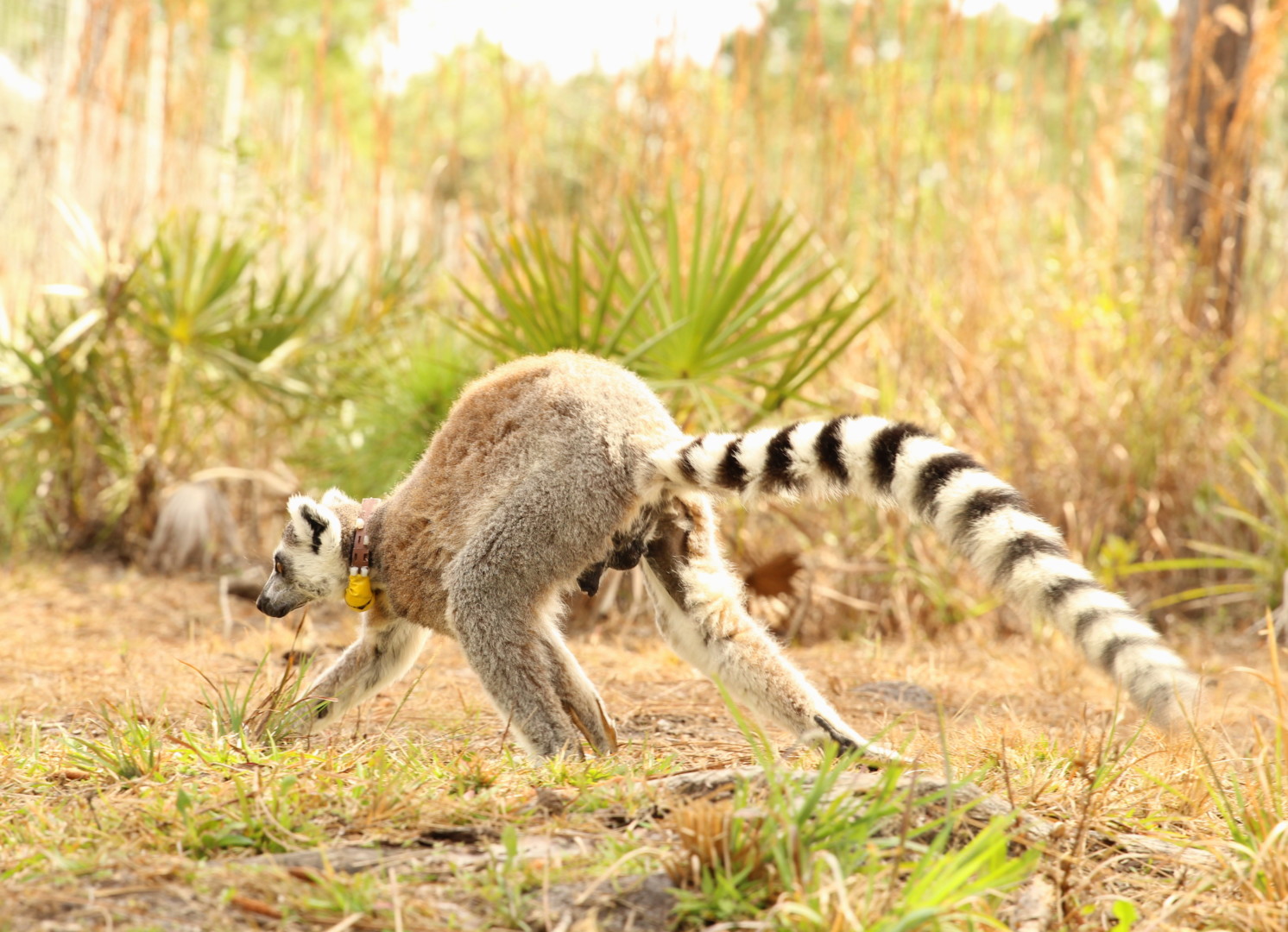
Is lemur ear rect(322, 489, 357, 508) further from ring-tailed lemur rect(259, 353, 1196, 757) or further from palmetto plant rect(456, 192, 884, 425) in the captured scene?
palmetto plant rect(456, 192, 884, 425)

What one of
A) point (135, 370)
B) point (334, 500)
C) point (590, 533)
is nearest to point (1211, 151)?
point (590, 533)

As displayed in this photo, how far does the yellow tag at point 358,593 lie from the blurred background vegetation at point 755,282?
1.87 m

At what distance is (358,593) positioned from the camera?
3.69 m

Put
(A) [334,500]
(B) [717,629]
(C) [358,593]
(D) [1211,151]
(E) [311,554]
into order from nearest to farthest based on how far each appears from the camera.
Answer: (B) [717,629] < (C) [358,593] < (E) [311,554] < (A) [334,500] < (D) [1211,151]

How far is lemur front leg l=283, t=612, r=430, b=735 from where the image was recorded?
3652 mm

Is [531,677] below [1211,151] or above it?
below

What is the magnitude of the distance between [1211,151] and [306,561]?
5.68 m

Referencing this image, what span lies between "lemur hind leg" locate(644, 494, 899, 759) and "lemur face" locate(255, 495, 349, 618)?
1.09 m

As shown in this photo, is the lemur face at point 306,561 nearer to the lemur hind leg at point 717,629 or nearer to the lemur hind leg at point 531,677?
the lemur hind leg at point 531,677

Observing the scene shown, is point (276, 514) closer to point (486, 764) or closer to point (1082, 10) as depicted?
point (486, 764)

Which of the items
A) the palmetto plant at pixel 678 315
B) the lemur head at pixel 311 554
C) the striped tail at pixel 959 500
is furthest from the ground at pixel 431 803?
the palmetto plant at pixel 678 315

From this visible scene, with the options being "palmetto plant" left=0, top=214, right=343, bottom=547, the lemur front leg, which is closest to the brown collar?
the lemur front leg

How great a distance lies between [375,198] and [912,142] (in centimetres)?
374

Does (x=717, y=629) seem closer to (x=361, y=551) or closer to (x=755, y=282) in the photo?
(x=361, y=551)
